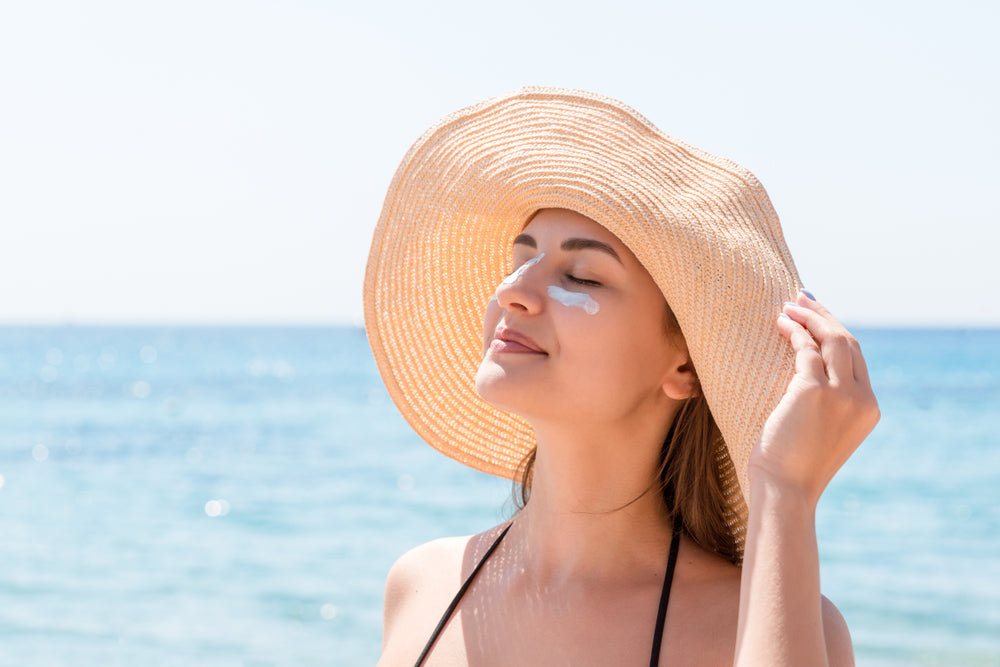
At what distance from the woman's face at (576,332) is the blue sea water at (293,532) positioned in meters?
1.15

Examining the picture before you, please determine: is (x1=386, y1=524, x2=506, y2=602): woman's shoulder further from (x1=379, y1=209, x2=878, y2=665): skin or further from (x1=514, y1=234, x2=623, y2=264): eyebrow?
(x1=514, y1=234, x2=623, y2=264): eyebrow

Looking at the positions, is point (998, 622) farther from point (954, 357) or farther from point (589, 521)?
point (954, 357)

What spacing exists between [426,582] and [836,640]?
1.13 metres

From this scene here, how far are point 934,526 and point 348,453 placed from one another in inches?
392

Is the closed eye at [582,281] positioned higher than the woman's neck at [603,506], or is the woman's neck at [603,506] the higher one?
the closed eye at [582,281]

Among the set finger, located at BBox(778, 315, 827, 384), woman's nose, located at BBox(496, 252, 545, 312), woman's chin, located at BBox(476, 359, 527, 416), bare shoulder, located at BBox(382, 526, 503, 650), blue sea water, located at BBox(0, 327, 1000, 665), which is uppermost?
finger, located at BBox(778, 315, 827, 384)

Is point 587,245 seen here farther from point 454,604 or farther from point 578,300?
point 454,604

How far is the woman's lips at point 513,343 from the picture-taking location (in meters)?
2.21

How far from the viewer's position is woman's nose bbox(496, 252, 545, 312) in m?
2.19

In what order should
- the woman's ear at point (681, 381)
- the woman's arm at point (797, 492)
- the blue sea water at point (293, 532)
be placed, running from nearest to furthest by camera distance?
the woman's arm at point (797, 492), the woman's ear at point (681, 381), the blue sea water at point (293, 532)

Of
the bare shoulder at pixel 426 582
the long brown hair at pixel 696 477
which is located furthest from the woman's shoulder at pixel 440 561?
the long brown hair at pixel 696 477

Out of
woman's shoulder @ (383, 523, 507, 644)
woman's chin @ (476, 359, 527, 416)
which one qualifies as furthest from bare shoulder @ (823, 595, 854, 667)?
woman's shoulder @ (383, 523, 507, 644)

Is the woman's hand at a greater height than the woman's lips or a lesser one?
greater

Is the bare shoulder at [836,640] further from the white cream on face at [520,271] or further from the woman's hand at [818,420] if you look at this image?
the white cream on face at [520,271]
